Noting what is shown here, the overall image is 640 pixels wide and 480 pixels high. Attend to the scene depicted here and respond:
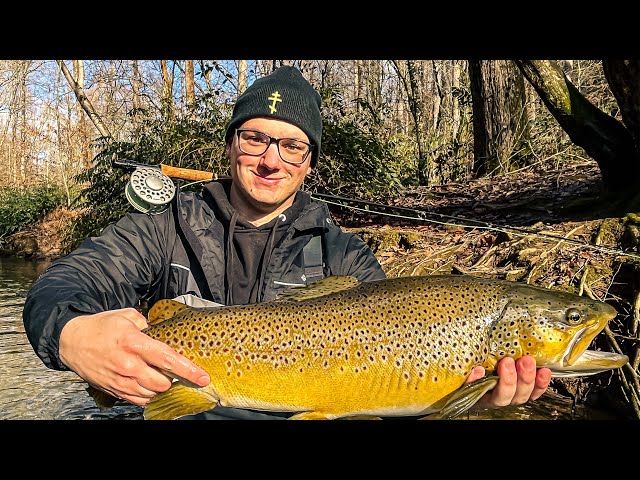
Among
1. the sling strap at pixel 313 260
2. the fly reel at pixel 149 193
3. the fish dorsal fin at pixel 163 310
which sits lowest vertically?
the fish dorsal fin at pixel 163 310

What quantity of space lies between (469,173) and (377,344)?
11.4m

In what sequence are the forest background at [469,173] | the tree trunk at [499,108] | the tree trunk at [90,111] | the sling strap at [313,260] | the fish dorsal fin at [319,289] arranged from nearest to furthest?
the fish dorsal fin at [319,289]
the sling strap at [313,260]
the forest background at [469,173]
the tree trunk at [499,108]
the tree trunk at [90,111]

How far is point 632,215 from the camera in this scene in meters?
5.62

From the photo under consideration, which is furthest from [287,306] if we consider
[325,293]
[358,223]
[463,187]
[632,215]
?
[463,187]

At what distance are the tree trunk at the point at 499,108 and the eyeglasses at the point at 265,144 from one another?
348 inches

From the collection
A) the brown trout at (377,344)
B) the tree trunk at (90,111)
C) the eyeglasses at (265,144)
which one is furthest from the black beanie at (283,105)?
the tree trunk at (90,111)

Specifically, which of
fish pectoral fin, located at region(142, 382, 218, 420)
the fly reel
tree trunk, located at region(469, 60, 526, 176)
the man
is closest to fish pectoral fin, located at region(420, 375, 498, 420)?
the man

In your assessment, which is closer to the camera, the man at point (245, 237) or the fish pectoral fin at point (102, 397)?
the fish pectoral fin at point (102, 397)

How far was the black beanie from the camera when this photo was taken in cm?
331

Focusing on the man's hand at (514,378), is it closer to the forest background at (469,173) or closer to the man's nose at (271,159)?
the man's nose at (271,159)

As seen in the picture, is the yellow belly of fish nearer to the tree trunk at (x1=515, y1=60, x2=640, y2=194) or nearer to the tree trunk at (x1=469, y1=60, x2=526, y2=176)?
the tree trunk at (x1=515, y1=60, x2=640, y2=194)

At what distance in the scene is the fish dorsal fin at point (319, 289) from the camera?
107 inches

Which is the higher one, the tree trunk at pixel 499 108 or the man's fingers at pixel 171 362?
the tree trunk at pixel 499 108
